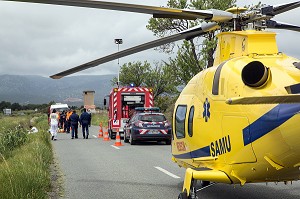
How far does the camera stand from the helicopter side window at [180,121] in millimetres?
8453

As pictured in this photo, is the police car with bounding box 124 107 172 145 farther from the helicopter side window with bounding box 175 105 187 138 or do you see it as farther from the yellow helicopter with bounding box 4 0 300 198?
the yellow helicopter with bounding box 4 0 300 198

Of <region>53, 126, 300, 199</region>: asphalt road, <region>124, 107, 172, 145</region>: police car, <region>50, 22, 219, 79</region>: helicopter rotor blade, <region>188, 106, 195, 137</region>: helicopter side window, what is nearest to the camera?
<region>188, 106, 195, 137</region>: helicopter side window

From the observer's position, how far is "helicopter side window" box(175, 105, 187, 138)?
27.7 feet

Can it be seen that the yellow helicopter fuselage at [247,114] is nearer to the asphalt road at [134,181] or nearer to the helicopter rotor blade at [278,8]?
the helicopter rotor blade at [278,8]

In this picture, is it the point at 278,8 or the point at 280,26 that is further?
the point at 280,26

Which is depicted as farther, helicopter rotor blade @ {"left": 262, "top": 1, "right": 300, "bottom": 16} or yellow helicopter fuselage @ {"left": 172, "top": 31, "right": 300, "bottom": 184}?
helicopter rotor blade @ {"left": 262, "top": 1, "right": 300, "bottom": 16}

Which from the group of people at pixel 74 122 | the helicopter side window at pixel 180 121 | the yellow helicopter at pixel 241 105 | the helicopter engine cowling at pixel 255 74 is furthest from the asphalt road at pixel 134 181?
the group of people at pixel 74 122

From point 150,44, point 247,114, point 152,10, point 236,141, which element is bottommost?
point 236,141

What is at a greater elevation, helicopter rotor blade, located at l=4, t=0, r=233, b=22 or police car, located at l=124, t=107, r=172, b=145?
helicopter rotor blade, located at l=4, t=0, r=233, b=22

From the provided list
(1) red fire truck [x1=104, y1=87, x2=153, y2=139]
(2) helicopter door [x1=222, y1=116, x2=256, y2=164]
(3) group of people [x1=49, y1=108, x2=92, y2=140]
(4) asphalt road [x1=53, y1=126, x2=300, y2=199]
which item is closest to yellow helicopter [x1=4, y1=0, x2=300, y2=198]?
(2) helicopter door [x1=222, y1=116, x2=256, y2=164]

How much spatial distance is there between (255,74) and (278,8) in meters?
1.73

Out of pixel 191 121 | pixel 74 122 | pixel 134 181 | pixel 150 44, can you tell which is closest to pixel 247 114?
pixel 191 121

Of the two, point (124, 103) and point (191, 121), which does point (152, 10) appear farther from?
point (124, 103)

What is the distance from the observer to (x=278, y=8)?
24.3 feet
